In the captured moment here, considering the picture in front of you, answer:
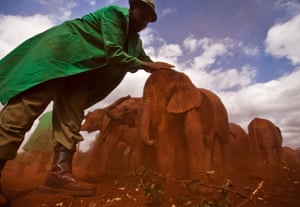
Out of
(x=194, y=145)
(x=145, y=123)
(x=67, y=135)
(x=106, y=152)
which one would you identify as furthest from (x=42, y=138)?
(x=67, y=135)

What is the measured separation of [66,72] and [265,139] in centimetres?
917

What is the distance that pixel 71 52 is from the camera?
260 cm

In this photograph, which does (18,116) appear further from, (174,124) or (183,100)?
(174,124)

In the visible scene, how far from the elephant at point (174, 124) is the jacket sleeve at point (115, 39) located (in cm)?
154

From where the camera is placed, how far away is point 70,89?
9.19 feet

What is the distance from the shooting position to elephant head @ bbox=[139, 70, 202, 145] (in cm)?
453

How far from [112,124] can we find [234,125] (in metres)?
4.44

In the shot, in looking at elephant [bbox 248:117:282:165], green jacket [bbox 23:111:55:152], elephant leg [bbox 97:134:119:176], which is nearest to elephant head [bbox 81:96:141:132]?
elephant leg [bbox 97:134:119:176]

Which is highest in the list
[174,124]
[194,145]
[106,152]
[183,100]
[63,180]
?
[183,100]

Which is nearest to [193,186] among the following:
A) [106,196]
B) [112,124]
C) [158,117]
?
[106,196]

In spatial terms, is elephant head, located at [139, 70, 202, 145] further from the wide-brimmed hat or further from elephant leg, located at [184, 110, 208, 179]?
the wide-brimmed hat

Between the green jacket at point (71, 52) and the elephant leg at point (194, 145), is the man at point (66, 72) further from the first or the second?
the elephant leg at point (194, 145)

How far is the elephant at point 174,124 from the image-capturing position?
13.8 ft

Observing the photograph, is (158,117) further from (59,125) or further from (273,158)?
(273,158)
